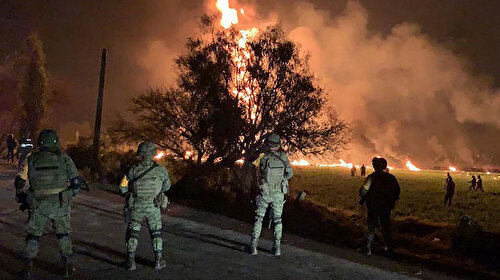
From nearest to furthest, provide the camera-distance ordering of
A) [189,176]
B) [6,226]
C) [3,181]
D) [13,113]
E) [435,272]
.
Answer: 1. [435,272]
2. [6,226]
3. [3,181]
4. [189,176]
5. [13,113]

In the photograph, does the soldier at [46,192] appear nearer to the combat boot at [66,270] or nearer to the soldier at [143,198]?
the combat boot at [66,270]

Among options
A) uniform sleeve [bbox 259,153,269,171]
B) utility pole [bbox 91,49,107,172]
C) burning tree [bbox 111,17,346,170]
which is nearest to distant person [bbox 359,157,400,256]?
uniform sleeve [bbox 259,153,269,171]

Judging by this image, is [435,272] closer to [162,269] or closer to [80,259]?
[162,269]

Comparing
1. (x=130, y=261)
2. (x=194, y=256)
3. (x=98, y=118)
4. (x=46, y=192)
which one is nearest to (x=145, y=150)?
(x=46, y=192)

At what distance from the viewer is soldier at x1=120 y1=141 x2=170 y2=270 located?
227 inches

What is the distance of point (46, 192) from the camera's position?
18.1ft

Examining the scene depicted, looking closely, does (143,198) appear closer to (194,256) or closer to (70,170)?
(70,170)

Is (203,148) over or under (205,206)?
over

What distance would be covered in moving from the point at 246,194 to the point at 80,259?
375 inches

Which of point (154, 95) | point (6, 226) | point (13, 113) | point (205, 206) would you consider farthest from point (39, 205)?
point (13, 113)

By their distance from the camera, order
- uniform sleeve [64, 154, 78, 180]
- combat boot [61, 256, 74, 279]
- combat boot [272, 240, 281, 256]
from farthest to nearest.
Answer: combat boot [272, 240, 281, 256] < uniform sleeve [64, 154, 78, 180] < combat boot [61, 256, 74, 279]

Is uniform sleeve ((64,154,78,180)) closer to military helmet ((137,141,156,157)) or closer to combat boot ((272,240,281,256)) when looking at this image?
military helmet ((137,141,156,157))

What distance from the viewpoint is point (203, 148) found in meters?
17.5

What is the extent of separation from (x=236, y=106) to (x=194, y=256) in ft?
35.1
